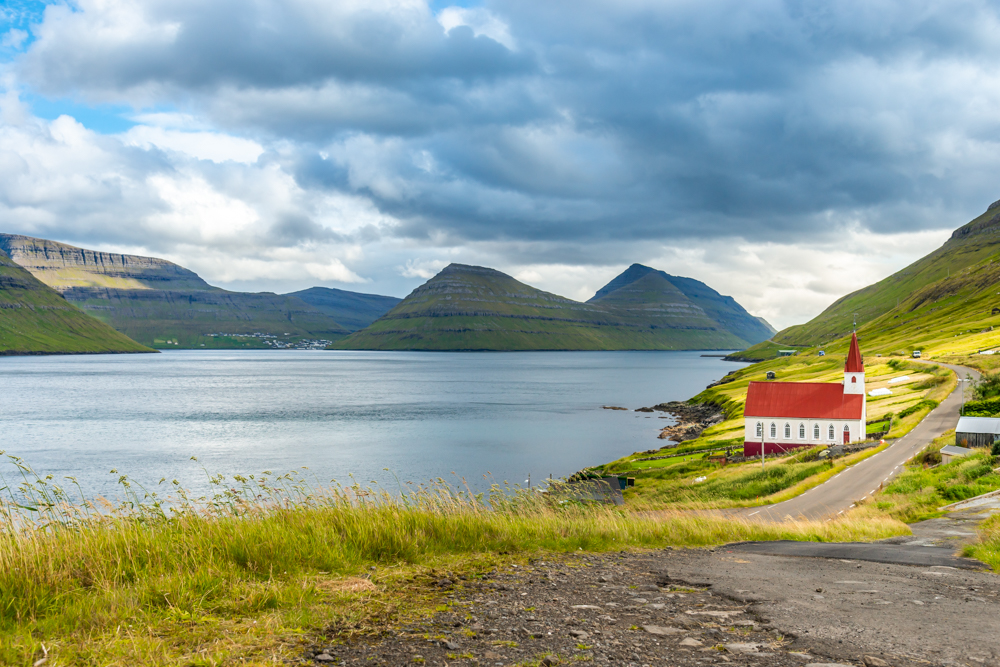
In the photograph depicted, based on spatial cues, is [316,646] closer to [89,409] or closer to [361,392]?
[89,409]

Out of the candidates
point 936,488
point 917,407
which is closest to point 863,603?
point 936,488

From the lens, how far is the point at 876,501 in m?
30.1

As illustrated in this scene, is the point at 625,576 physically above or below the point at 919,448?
above

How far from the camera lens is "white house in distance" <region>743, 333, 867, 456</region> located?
7150 centimetres

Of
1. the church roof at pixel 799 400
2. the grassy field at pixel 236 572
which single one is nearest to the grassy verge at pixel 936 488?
the grassy field at pixel 236 572

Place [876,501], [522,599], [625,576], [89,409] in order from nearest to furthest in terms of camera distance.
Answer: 1. [522,599]
2. [625,576]
3. [876,501]
4. [89,409]

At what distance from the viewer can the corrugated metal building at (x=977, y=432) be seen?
44781mm

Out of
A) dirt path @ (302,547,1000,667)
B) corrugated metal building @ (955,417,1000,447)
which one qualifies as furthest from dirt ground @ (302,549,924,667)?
corrugated metal building @ (955,417,1000,447)

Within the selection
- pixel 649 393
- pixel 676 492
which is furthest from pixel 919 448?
pixel 649 393

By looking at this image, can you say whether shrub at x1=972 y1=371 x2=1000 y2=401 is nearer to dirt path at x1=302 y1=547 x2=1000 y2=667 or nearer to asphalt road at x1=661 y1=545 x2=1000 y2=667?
asphalt road at x1=661 y1=545 x2=1000 y2=667

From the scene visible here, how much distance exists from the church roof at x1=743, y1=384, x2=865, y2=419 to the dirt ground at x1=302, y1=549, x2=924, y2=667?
7062cm

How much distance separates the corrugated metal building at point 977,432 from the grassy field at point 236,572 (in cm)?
4559

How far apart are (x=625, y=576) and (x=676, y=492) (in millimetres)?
41655

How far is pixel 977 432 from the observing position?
4541 cm
